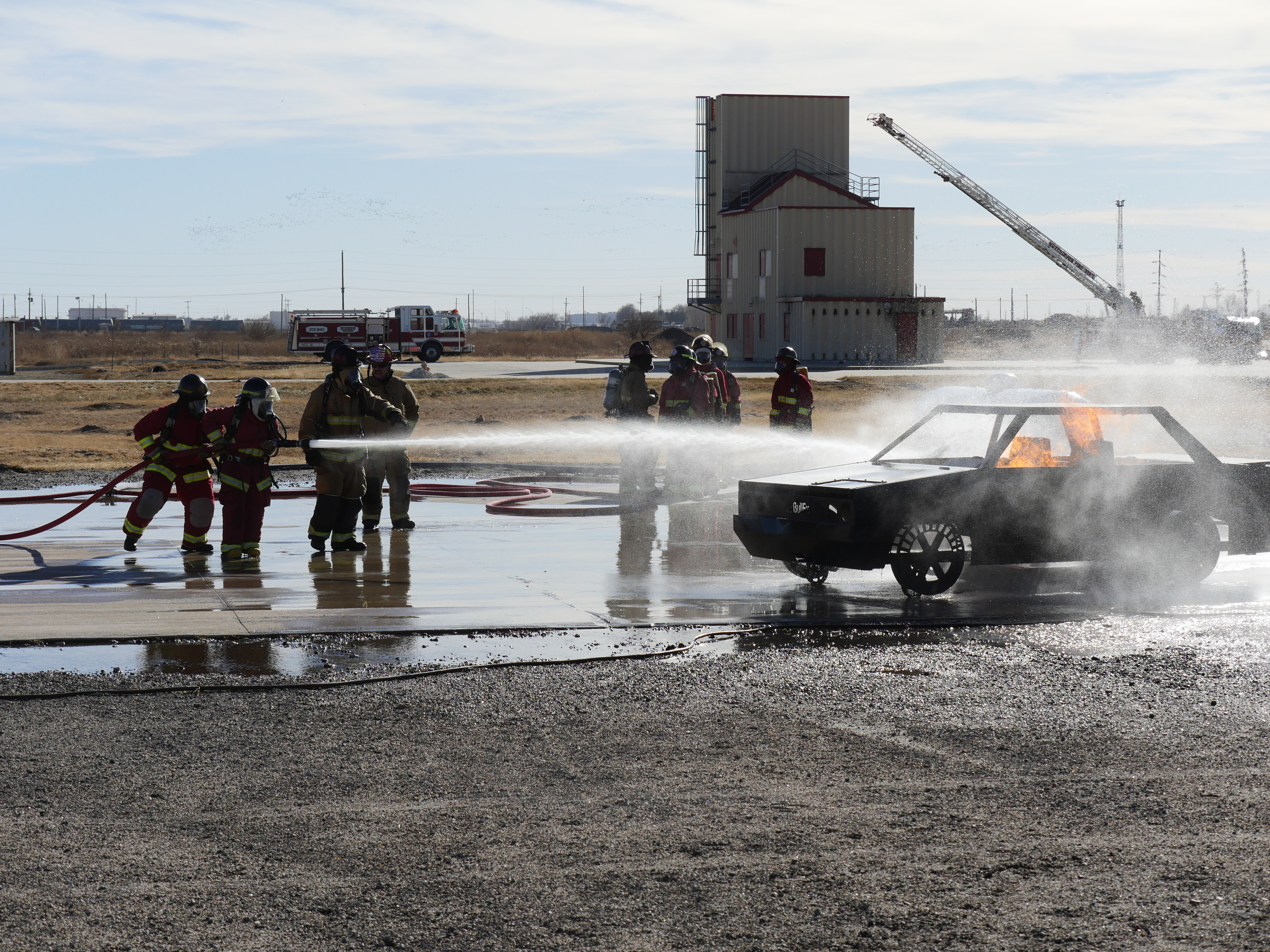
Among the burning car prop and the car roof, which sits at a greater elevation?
the car roof

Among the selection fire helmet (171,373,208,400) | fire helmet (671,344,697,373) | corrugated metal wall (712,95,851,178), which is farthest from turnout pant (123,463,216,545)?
corrugated metal wall (712,95,851,178)

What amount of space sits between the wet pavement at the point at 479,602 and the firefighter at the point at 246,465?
0.83 feet

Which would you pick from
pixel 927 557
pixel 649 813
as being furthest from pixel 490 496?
pixel 649 813

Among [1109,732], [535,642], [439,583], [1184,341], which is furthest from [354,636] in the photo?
[1184,341]

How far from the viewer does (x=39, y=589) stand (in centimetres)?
956

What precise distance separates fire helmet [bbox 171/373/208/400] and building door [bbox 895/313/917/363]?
5092 centimetres

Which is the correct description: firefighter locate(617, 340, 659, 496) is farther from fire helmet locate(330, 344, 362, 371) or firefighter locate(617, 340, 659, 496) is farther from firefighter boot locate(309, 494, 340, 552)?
firefighter boot locate(309, 494, 340, 552)

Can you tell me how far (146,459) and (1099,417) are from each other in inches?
280

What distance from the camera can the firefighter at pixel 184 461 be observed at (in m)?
10.9

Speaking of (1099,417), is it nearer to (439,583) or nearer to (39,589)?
(439,583)

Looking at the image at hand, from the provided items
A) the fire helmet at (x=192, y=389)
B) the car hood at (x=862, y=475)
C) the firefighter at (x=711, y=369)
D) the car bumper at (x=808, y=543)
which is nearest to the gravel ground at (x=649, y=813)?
the car bumper at (x=808, y=543)

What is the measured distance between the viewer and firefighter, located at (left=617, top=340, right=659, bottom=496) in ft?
48.4

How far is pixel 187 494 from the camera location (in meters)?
10.9

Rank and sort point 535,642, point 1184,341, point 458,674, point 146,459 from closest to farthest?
point 458,674, point 535,642, point 146,459, point 1184,341
